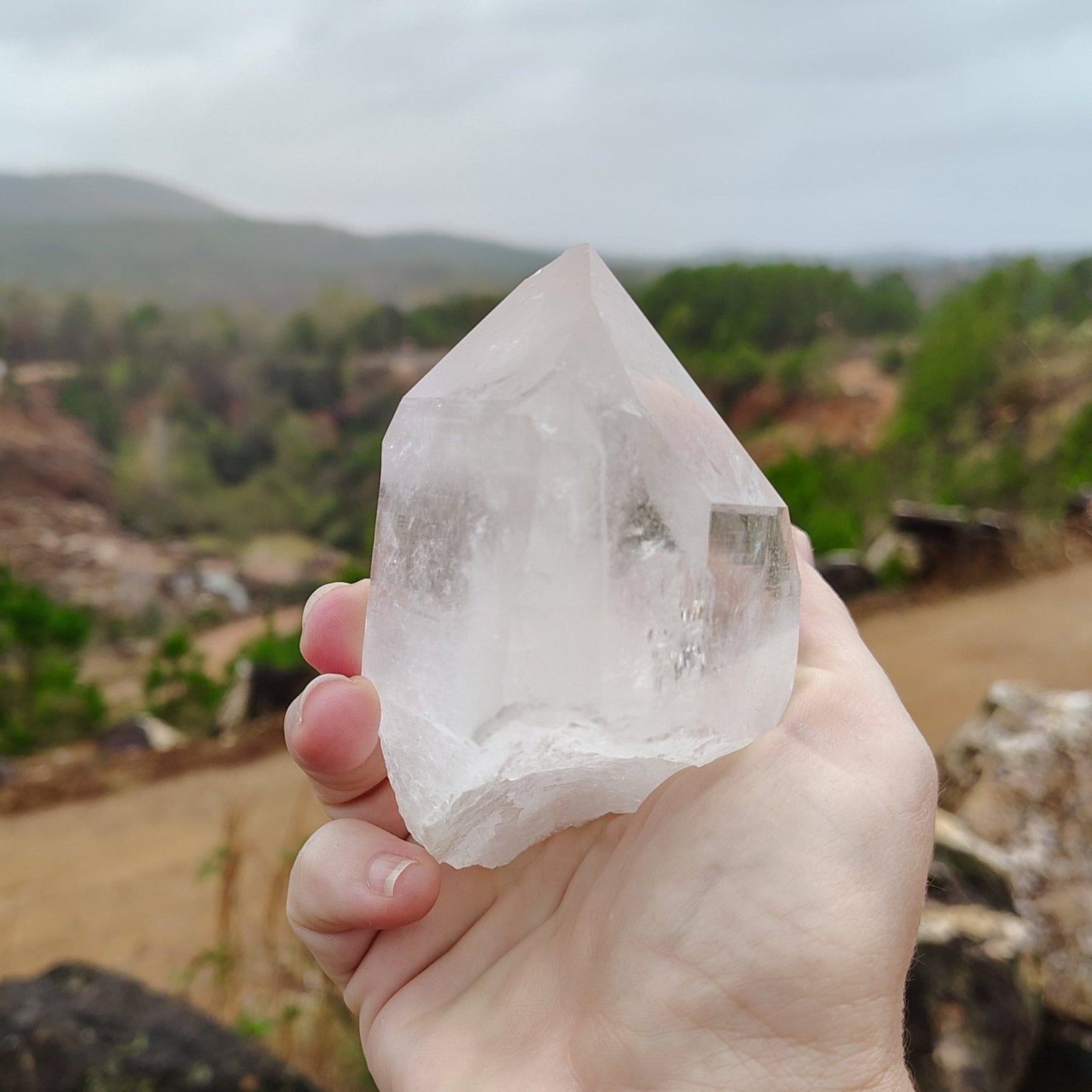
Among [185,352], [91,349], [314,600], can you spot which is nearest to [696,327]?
[185,352]

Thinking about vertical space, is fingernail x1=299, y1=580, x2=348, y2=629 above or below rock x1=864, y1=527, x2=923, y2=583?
above

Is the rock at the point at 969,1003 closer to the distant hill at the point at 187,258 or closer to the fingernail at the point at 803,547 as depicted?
the fingernail at the point at 803,547

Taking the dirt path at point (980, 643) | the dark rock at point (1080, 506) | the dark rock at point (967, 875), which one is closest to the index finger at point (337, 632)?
the dark rock at point (967, 875)

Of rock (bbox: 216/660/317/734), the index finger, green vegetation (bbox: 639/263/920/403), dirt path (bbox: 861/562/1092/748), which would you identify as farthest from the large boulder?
green vegetation (bbox: 639/263/920/403)

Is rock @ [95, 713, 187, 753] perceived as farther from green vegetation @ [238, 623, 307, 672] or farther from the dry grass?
the dry grass

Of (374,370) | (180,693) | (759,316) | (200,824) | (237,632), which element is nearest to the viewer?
(200,824)

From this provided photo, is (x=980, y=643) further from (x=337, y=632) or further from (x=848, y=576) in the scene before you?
(x=337, y=632)

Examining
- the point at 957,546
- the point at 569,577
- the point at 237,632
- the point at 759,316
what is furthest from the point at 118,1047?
the point at 759,316
